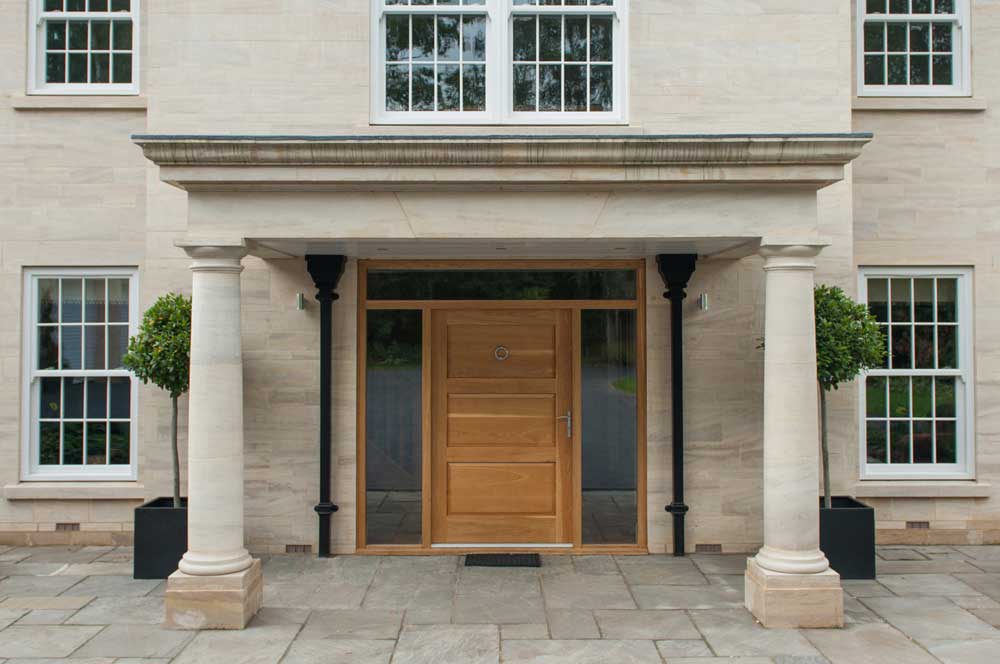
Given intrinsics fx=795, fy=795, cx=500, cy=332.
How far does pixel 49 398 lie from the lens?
891cm

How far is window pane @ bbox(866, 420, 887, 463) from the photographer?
890 cm

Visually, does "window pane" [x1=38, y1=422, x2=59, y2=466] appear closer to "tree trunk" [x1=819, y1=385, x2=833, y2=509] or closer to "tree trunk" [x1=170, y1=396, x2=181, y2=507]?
"tree trunk" [x1=170, y1=396, x2=181, y2=507]

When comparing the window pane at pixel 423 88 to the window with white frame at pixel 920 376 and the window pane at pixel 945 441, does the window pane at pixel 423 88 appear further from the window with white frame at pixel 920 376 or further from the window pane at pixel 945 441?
the window pane at pixel 945 441

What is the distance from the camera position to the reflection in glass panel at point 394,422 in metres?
8.26

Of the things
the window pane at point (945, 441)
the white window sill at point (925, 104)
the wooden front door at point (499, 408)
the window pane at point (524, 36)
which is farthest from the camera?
the window pane at point (945, 441)

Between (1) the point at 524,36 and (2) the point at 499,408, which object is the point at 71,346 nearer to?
(2) the point at 499,408

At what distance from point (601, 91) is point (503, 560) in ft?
15.4

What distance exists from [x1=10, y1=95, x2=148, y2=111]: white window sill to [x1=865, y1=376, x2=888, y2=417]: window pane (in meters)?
8.57

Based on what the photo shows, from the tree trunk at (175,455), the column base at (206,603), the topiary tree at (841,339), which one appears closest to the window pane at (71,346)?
the tree trunk at (175,455)

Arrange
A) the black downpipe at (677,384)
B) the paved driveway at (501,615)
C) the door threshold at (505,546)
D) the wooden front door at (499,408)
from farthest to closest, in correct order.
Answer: the wooden front door at (499,408) < the door threshold at (505,546) < the black downpipe at (677,384) < the paved driveway at (501,615)

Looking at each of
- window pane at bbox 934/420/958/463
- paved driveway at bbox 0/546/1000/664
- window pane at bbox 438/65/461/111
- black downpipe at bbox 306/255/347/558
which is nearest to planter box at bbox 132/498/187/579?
paved driveway at bbox 0/546/1000/664

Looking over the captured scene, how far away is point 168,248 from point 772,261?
5822mm

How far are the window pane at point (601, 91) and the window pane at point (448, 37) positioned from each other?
4.43ft

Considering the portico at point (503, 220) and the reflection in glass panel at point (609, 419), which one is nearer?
the portico at point (503, 220)
